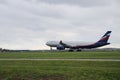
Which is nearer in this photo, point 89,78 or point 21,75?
point 89,78

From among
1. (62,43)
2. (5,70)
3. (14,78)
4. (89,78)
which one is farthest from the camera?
(62,43)

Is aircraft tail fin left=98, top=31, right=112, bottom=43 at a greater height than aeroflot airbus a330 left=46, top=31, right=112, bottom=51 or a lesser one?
greater

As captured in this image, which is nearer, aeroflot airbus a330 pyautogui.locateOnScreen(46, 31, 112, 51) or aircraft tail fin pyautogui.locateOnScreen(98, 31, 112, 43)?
aeroflot airbus a330 pyautogui.locateOnScreen(46, 31, 112, 51)

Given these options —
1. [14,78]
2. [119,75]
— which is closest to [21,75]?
[14,78]

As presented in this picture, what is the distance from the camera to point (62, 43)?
119m

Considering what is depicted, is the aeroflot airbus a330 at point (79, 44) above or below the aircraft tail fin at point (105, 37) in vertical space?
below

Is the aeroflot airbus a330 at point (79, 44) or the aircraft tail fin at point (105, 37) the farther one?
the aircraft tail fin at point (105, 37)

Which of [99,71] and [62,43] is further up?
[62,43]

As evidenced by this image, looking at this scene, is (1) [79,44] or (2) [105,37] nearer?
(1) [79,44]

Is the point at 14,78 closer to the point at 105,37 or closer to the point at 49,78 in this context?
the point at 49,78

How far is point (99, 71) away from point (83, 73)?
166 centimetres

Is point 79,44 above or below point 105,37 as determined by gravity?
below

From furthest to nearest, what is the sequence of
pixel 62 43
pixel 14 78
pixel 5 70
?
pixel 62 43
pixel 5 70
pixel 14 78

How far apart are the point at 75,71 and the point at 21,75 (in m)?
4.82
